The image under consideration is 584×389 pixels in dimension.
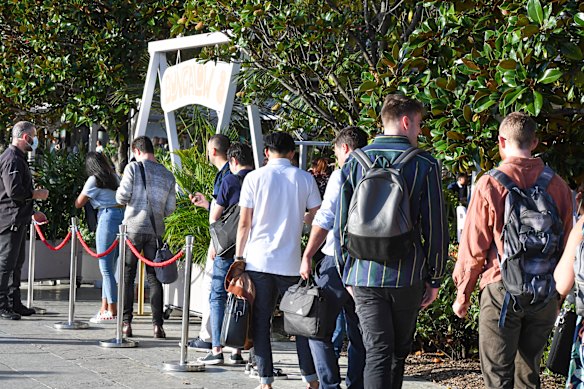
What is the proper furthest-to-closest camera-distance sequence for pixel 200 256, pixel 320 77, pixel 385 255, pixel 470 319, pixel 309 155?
pixel 309 155
pixel 200 256
pixel 320 77
pixel 470 319
pixel 385 255

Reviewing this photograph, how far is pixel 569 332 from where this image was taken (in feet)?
15.8

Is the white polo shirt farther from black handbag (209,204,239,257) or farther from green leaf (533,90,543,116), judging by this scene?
green leaf (533,90,543,116)

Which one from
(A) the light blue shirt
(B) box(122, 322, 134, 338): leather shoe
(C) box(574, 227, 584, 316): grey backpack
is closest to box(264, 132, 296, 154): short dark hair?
(A) the light blue shirt

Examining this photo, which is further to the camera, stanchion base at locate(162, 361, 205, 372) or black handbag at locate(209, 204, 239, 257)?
stanchion base at locate(162, 361, 205, 372)

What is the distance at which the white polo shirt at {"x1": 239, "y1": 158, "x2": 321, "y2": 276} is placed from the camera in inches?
276

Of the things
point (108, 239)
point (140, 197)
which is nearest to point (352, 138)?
point (140, 197)

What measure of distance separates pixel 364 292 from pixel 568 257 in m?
1.35

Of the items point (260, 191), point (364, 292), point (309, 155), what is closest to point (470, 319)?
point (260, 191)

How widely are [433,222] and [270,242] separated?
5.50 ft

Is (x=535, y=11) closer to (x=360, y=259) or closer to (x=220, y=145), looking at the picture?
(x=360, y=259)

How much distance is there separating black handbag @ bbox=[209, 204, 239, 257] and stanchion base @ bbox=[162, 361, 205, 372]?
0.91m

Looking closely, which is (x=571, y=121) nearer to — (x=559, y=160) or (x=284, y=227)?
(x=559, y=160)

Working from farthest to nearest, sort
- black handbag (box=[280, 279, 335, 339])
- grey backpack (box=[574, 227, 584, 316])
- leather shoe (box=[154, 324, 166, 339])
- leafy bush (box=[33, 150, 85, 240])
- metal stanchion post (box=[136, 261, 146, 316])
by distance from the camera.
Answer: leafy bush (box=[33, 150, 85, 240])
metal stanchion post (box=[136, 261, 146, 316])
leather shoe (box=[154, 324, 166, 339])
black handbag (box=[280, 279, 335, 339])
grey backpack (box=[574, 227, 584, 316])

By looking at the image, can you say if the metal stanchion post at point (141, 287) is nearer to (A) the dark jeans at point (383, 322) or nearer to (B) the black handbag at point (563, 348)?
(A) the dark jeans at point (383, 322)
